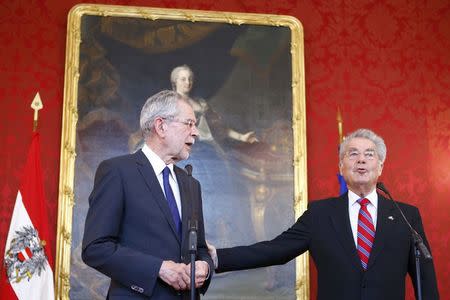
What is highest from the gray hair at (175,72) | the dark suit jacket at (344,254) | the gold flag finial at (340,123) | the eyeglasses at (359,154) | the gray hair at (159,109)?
Answer: the gray hair at (175,72)

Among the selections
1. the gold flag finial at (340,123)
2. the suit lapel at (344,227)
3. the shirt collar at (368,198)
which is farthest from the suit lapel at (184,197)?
the gold flag finial at (340,123)

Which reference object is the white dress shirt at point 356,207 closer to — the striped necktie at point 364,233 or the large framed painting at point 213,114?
the striped necktie at point 364,233

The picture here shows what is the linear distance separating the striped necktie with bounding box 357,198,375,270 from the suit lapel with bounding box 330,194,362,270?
40 millimetres

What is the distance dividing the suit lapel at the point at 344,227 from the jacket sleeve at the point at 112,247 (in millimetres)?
1314

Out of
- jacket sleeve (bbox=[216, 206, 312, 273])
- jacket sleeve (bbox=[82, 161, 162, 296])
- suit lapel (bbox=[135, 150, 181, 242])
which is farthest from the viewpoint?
jacket sleeve (bbox=[216, 206, 312, 273])

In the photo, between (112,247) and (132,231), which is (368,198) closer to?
(132,231)

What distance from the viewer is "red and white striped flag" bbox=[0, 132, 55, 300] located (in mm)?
4043

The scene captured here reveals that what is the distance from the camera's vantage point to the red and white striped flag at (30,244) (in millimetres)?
4043

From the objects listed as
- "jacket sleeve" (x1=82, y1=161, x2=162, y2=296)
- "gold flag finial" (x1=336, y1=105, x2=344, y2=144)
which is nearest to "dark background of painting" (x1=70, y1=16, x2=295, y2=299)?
"gold flag finial" (x1=336, y1=105, x2=344, y2=144)

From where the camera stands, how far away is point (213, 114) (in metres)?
4.83

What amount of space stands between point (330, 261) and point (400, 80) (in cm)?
240

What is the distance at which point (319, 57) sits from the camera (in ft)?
17.1

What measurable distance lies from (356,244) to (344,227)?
119 millimetres

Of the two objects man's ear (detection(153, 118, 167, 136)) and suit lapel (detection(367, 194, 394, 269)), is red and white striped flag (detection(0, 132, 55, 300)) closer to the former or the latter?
man's ear (detection(153, 118, 167, 136))
